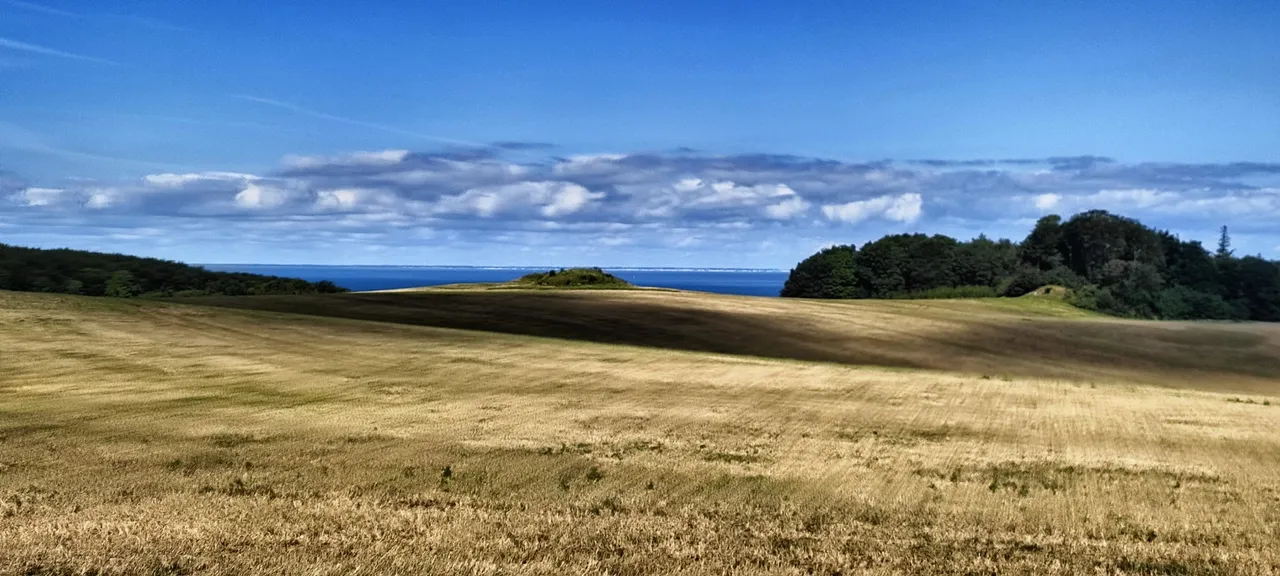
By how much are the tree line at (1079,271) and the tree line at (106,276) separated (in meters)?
57.3

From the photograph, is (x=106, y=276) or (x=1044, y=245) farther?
(x=1044, y=245)

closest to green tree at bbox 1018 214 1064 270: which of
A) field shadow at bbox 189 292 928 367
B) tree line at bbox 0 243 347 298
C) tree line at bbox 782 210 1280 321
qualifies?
tree line at bbox 782 210 1280 321

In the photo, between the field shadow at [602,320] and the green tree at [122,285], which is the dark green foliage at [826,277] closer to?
the field shadow at [602,320]

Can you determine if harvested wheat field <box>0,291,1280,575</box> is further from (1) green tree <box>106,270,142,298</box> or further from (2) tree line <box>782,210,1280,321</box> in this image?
(2) tree line <box>782,210,1280,321</box>

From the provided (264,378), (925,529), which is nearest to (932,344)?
(264,378)

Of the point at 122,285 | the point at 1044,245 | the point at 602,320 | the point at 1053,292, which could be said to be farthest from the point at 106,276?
the point at 1044,245

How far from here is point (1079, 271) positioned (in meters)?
96.5

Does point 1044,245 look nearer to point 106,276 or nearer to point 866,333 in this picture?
point 866,333

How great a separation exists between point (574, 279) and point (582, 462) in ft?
194

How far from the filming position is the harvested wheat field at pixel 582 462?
779 cm

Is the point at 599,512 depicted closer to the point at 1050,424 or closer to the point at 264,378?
the point at 1050,424

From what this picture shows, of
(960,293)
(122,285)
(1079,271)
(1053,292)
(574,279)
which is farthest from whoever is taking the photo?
(1079,271)

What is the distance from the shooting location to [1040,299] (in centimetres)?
6888

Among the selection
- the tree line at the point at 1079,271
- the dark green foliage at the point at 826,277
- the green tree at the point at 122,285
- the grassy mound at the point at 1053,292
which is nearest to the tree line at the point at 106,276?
the green tree at the point at 122,285
